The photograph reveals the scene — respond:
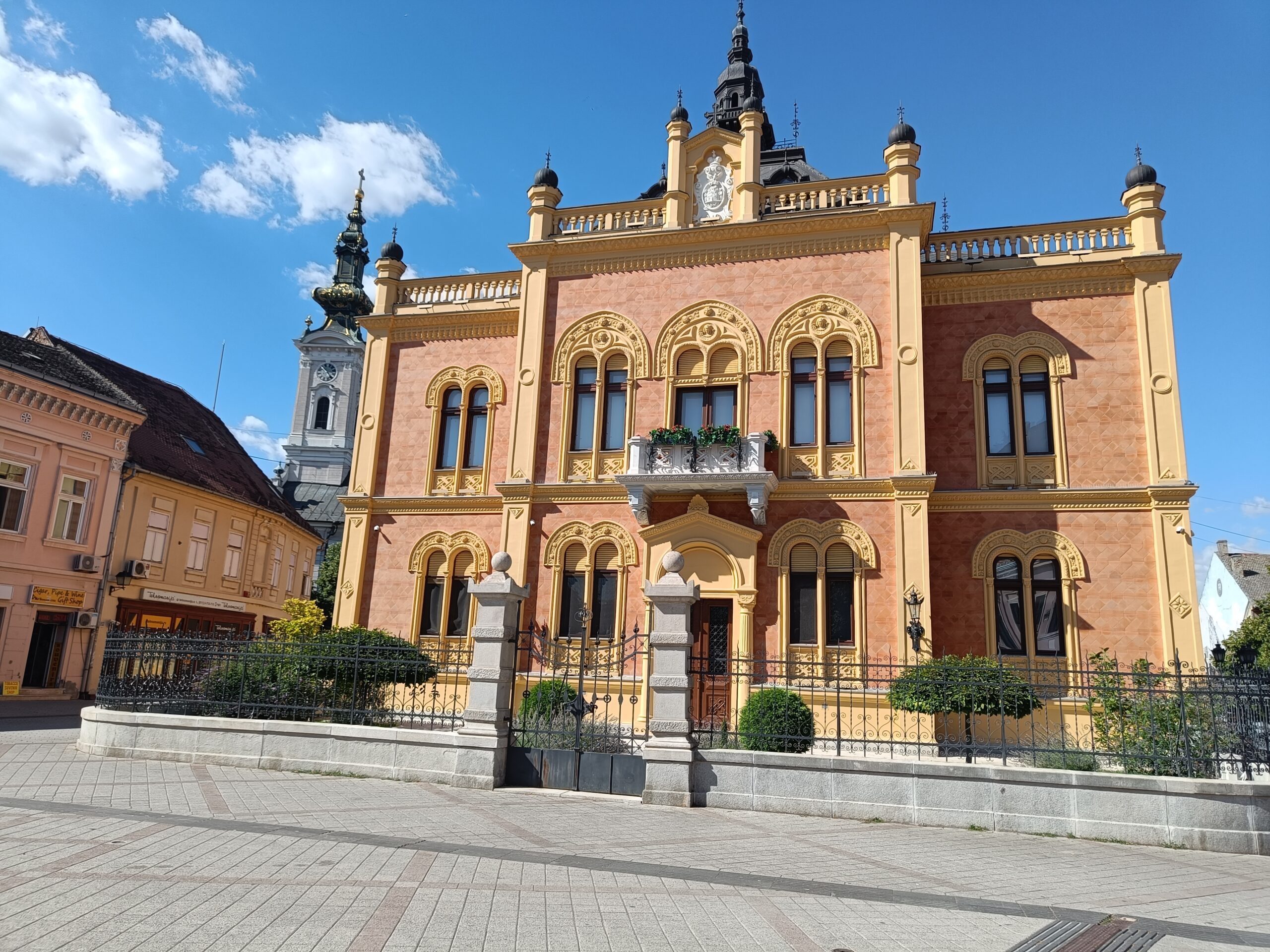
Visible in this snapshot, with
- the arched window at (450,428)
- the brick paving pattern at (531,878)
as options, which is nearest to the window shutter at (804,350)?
the arched window at (450,428)

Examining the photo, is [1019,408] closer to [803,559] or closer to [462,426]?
[803,559]

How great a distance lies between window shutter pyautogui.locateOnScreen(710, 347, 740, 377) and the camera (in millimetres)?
20875

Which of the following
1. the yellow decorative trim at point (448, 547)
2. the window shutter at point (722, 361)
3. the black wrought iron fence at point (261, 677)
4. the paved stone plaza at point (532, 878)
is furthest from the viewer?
the yellow decorative trim at point (448, 547)

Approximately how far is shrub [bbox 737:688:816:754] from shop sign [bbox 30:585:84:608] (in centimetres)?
2180

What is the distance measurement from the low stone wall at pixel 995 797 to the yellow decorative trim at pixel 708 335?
453 inches

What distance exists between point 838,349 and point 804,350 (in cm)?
81

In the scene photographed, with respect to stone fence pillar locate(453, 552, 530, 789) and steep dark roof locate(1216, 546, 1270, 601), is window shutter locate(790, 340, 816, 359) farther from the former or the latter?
steep dark roof locate(1216, 546, 1270, 601)

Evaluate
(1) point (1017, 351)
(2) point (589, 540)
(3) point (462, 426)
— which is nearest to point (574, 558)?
(2) point (589, 540)

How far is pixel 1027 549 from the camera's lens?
19125mm

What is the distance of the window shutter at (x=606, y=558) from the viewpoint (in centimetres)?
2072

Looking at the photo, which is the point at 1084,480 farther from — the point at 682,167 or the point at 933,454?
the point at 682,167

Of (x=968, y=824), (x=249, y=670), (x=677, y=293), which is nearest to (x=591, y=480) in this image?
(x=677, y=293)

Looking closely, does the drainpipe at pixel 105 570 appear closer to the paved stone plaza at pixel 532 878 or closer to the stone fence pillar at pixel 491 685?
the paved stone plaza at pixel 532 878

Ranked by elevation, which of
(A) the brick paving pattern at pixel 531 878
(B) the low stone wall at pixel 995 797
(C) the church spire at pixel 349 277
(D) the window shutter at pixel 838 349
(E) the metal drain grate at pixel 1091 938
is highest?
(C) the church spire at pixel 349 277
